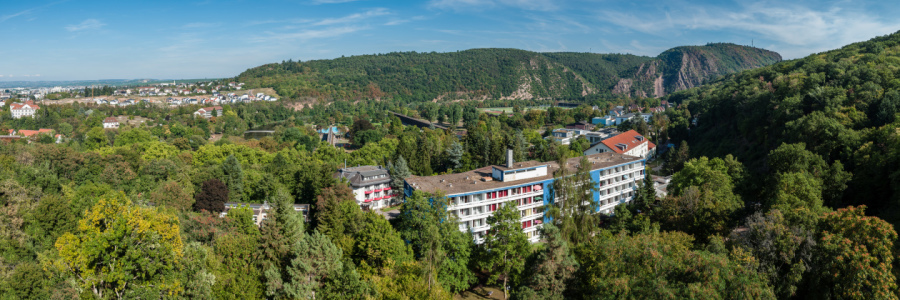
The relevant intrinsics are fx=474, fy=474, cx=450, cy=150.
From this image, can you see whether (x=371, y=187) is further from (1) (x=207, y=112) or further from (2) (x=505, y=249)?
(1) (x=207, y=112)

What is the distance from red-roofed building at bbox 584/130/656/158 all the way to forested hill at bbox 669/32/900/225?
6093 mm

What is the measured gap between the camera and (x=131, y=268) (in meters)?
17.7

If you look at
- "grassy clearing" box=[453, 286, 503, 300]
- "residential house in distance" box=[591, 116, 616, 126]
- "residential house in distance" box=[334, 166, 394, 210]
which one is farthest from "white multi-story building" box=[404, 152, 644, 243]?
"residential house in distance" box=[591, 116, 616, 126]

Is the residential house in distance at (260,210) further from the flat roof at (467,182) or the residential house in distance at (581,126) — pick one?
the residential house in distance at (581,126)

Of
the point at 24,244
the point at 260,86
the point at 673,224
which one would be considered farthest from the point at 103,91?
the point at 673,224

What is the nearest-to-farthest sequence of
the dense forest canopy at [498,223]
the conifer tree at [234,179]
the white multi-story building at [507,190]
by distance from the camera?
the dense forest canopy at [498,223]
the white multi-story building at [507,190]
the conifer tree at [234,179]

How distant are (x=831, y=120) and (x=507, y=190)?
26.9 m

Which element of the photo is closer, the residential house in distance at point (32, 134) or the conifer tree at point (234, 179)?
the conifer tree at point (234, 179)

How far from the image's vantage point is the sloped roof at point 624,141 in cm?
5821

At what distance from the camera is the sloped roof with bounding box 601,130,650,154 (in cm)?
5821

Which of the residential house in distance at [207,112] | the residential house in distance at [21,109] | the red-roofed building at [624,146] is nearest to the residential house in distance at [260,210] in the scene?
the red-roofed building at [624,146]

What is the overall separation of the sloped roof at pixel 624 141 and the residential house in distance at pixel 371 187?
96.0 feet

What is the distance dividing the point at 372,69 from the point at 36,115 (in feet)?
391

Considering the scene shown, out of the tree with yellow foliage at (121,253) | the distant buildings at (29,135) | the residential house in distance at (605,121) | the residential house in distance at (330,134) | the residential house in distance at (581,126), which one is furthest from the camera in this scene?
the residential house in distance at (605,121)
